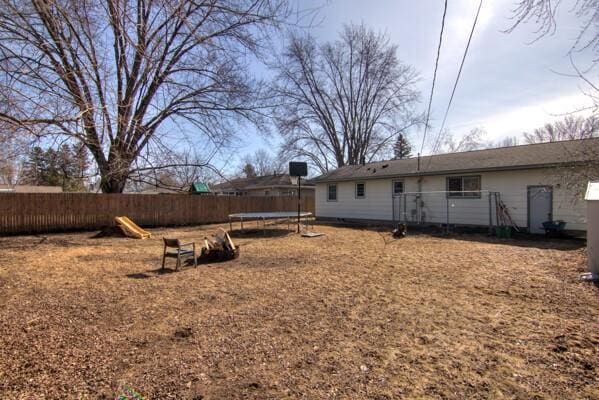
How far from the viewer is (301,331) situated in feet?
12.1

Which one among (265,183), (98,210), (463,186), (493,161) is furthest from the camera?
(265,183)

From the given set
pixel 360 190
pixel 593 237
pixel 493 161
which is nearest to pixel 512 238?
pixel 493 161

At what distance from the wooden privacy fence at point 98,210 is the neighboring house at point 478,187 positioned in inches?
302

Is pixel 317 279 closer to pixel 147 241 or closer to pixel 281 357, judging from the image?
pixel 281 357

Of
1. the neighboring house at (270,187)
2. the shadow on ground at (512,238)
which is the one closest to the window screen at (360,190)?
the shadow on ground at (512,238)

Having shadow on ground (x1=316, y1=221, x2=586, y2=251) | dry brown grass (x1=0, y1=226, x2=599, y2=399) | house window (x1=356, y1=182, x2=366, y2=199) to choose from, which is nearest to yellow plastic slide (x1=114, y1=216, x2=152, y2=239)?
dry brown grass (x1=0, y1=226, x2=599, y2=399)

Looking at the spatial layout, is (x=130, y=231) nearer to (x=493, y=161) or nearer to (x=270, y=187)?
(x=493, y=161)

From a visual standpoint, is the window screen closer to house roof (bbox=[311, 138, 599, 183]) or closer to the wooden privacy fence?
house roof (bbox=[311, 138, 599, 183])

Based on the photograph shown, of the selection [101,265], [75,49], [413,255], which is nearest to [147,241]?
[101,265]

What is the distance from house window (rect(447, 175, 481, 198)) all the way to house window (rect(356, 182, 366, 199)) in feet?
15.8

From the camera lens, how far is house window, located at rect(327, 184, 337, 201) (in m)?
20.2

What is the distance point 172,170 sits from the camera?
50.4 ft

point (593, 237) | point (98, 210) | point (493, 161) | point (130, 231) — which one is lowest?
point (130, 231)

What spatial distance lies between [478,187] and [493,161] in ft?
3.85
